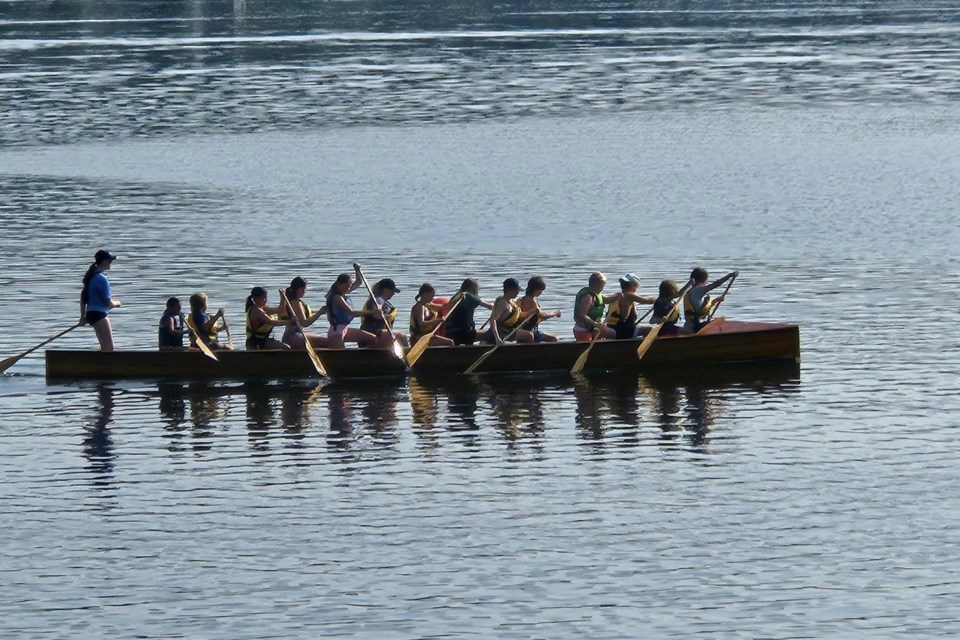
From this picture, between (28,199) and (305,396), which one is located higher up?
(28,199)

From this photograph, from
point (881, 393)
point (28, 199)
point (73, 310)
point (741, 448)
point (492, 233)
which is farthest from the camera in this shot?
point (28, 199)

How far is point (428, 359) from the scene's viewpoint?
32062 mm

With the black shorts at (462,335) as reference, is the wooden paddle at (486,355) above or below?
below

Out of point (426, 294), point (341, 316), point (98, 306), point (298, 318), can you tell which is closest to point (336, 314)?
point (341, 316)

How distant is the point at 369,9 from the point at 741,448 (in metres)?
115

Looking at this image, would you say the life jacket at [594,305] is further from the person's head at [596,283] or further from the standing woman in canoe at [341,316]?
the standing woman in canoe at [341,316]

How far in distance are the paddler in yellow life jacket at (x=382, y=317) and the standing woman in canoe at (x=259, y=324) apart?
5.04 feet

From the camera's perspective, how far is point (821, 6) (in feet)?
443

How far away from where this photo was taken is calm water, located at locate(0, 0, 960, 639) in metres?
21.8

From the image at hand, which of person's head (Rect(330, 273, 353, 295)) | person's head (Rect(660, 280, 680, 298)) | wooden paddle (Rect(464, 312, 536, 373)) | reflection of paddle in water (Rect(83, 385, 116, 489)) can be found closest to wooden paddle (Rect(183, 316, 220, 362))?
reflection of paddle in water (Rect(83, 385, 116, 489))

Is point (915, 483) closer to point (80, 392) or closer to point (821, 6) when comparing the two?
point (80, 392)

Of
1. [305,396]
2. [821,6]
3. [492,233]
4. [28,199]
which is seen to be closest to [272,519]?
[305,396]

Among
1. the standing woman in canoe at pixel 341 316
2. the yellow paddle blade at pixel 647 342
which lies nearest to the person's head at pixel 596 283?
the yellow paddle blade at pixel 647 342

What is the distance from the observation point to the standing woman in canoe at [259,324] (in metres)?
32.1
